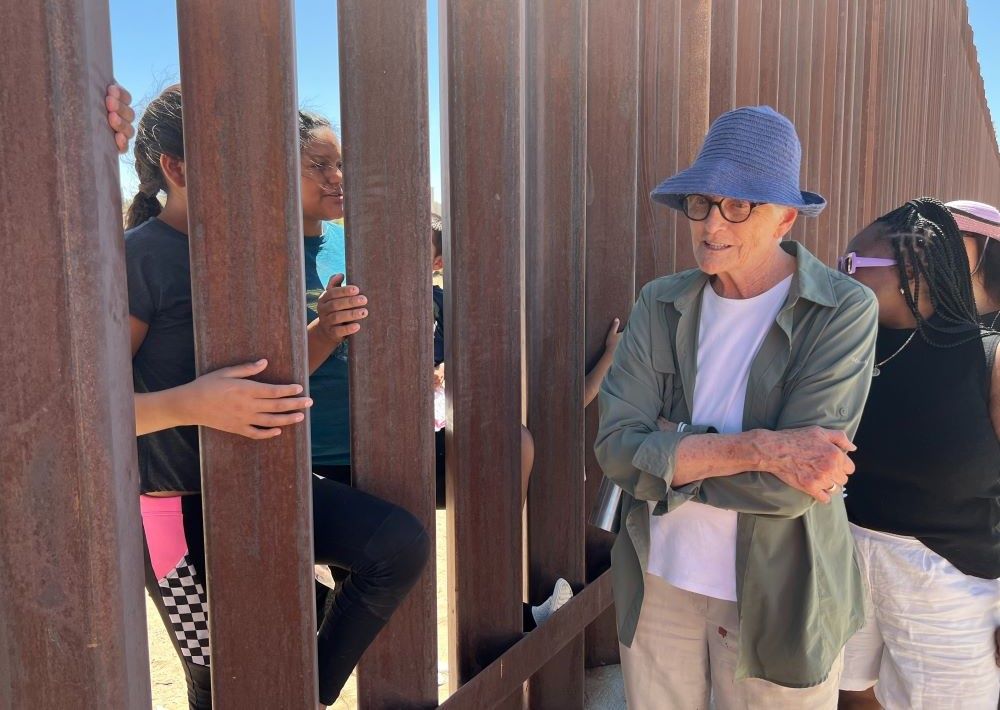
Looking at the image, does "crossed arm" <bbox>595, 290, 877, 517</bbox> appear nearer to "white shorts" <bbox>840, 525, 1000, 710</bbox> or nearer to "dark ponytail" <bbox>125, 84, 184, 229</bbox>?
"white shorts" <bbox>840, 525, 1000, 710</bbox>

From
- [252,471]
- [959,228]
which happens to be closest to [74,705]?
[252,471]

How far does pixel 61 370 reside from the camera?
1172 mm

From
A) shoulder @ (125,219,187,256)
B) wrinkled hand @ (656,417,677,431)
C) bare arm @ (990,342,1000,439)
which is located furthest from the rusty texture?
bare arm @ (990,342,1000,439)

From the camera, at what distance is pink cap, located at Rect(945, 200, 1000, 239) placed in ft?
7.32

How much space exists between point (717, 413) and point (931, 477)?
2.22 ft

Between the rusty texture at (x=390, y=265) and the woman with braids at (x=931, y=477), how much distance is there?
116 centimetres

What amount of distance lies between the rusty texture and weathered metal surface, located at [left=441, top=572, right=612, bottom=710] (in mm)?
238

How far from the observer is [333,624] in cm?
186

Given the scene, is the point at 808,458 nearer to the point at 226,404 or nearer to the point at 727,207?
the point at 727,207

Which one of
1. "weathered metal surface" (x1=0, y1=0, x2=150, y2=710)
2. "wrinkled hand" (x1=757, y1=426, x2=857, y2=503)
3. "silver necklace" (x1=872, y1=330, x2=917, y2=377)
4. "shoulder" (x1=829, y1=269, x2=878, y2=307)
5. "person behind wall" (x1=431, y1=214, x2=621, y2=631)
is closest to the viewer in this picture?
"weathered metal surface" (x1=0, y1=0, x2=150, y2=710)

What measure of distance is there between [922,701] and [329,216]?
6.31ft

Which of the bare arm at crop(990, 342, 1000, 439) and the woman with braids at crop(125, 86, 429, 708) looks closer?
the woman with braids at crop(125, 86, 429, 708)

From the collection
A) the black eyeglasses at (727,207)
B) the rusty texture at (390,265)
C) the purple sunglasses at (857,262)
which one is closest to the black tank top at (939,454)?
the purple sunglasses at (857,262)

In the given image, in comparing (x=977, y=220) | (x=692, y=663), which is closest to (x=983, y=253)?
(x=977, y=220)
